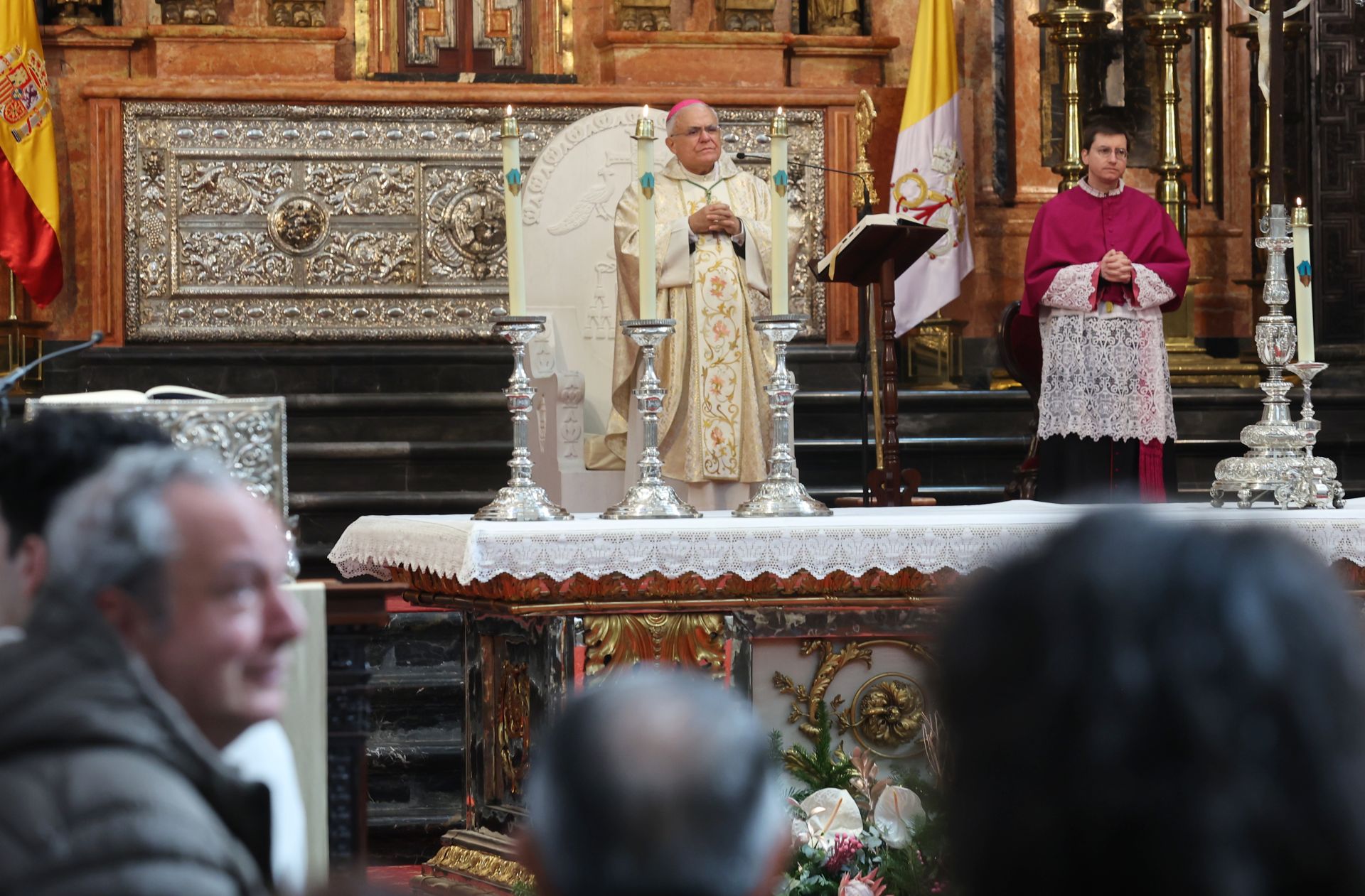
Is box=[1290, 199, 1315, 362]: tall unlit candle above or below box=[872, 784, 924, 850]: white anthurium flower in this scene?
above

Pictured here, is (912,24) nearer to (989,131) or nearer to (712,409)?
(989,131)

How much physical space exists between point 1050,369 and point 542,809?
19.5 feet

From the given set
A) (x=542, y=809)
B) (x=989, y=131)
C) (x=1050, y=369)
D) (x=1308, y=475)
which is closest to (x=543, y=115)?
(x=989, y=131)

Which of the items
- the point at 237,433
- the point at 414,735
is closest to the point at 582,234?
the point at 414,735

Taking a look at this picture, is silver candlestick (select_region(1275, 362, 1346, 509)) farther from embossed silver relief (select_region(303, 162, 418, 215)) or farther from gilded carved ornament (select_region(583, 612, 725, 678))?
embossed silver relief (select_region(303, 162, 418, 215))

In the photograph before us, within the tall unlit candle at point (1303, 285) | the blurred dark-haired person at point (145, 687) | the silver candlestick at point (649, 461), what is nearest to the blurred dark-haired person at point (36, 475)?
the blurred dark-haired person at point (145, 687)

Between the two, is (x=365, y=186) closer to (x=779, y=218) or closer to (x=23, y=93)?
(x=23, y=93)

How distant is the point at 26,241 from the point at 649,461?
5.34 meters

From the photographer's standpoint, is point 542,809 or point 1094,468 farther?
point 1094,468

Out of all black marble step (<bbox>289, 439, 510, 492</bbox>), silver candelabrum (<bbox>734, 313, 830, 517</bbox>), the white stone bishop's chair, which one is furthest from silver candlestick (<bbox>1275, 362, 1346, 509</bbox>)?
black marble step (<bbox>289, 439, 510, 492</bbox>)

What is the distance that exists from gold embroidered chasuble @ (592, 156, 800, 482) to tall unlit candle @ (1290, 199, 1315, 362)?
196 cm

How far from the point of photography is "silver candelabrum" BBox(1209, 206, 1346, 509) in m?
4.67

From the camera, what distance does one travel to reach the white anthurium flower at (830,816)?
4074mm

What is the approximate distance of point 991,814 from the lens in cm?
117
